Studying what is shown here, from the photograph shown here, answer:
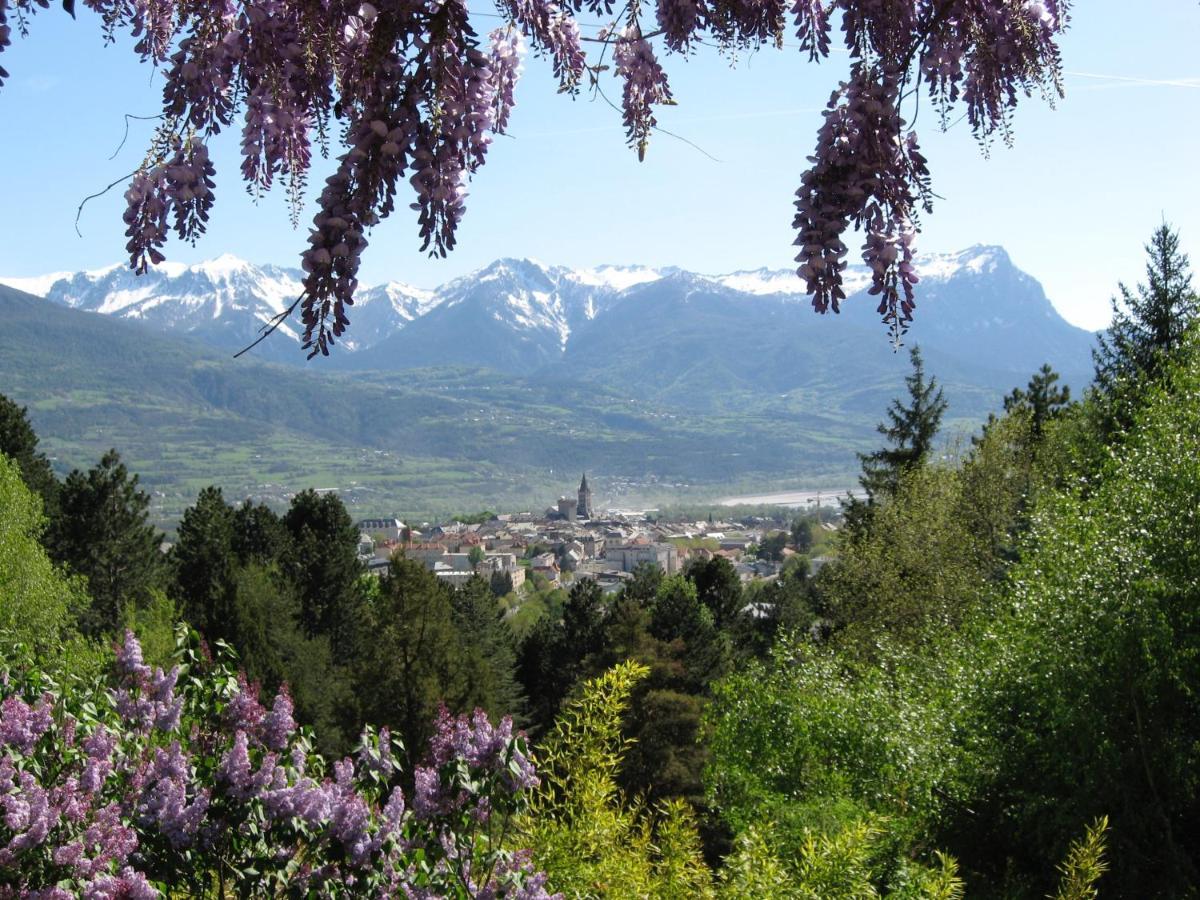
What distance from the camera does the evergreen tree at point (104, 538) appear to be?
1055 inches

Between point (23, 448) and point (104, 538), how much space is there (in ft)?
10.1

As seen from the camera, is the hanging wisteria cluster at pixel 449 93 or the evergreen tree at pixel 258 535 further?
the evergreen tree at pixel 258 535

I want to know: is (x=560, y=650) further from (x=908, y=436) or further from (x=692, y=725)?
(x=692, y=725)

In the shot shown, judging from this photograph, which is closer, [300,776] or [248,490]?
[300,776]

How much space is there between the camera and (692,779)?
69.8 feet

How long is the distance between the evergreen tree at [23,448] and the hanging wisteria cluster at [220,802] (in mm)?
24266

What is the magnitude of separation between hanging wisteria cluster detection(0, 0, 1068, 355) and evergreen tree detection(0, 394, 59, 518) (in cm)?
2651

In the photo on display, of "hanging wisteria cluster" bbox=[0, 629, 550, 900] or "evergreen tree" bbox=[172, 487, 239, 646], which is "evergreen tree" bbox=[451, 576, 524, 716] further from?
"hanging wisteria cluster" bbox=[0, 629, 550, 900]

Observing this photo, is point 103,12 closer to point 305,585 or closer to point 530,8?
point 530,8

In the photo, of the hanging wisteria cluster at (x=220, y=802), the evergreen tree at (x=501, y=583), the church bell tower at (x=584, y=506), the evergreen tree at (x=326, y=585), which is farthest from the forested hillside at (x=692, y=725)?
the church bell tower at (x=584, y=506)

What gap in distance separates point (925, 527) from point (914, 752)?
12814 millimetres

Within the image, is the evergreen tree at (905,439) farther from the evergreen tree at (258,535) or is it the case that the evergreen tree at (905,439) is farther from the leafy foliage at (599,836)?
the leafy foliage at (599,836)

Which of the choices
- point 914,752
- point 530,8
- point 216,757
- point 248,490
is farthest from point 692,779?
point 248,490

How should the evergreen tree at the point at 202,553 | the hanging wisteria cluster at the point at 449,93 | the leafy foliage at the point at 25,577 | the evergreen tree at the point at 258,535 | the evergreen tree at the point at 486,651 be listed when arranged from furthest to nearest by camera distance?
the evergreen tree at the point at 258,535
the evergreen tree at the point at 202,553
the evergreen tree at the point at 486,651
the leafy foliage at the point at 25,577
the hanging wisteria cluster at the point at 449,93
